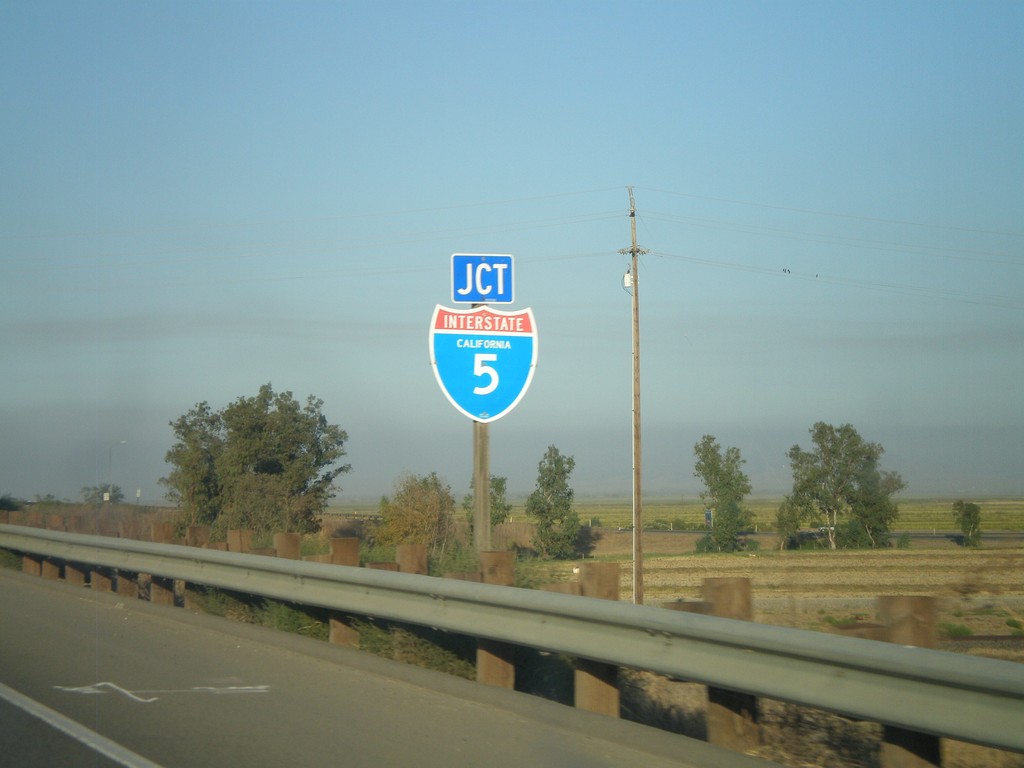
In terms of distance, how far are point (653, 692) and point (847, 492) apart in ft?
16.2

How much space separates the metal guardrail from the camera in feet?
15.5

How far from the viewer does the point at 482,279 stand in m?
11.2

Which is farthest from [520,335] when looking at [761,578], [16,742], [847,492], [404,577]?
[761,578]

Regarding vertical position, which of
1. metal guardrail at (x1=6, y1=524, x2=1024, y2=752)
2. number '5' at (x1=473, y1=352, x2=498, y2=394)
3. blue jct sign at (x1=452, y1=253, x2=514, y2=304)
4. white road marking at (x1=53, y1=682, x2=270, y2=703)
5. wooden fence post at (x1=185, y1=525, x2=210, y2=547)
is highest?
blue jct sign at (x1=452, y1=253, x2=514, y2=304)

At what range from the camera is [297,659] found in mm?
9312

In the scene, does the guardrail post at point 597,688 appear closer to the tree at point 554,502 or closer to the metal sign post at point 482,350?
the metal sign post at point 482,350

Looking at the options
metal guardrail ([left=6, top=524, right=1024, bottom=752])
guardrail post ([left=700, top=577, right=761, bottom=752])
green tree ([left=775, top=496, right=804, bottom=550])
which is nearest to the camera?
metal guardrail ([left=6, top=524, right=1024, bottom=752])

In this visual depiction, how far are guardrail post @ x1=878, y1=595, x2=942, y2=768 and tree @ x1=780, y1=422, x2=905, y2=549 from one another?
18.9 ft

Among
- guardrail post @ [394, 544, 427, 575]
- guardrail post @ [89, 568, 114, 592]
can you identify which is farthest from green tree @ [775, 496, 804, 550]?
guardrail post @ [89, 568, 114, 592]

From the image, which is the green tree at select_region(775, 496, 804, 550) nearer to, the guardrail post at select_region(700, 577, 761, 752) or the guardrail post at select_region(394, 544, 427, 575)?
the guardrail post at select_region(394, 544, 427, 575)

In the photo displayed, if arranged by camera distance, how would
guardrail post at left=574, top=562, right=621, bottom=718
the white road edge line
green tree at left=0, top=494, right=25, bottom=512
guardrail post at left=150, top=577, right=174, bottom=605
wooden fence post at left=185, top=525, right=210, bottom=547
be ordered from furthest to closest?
green tree at left=0, top=494, right=25, bottom=512, guardrail post at left=150, top=577, right=174, bottom=605, wooden fence post at left=185, top=525, right=210, bottom=547, guardrail post at left=574, top=562, right=621, bottom=718, the white road edge line

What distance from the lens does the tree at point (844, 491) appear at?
11.7 metres

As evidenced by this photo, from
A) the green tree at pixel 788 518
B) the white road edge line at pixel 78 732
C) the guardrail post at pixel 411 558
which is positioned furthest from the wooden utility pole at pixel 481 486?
the white road edge line at pixel 78 732

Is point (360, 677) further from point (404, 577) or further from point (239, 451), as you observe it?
point (239, 451)
